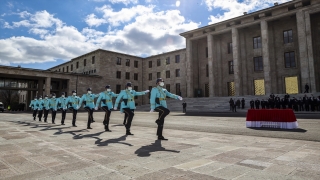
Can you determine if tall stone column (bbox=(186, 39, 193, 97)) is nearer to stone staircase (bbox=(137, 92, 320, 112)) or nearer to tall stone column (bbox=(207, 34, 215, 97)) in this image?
tall stone column (bbox=(207, 34, 215, 97))

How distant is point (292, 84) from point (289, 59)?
3987 millimetres

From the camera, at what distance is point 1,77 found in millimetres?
37281

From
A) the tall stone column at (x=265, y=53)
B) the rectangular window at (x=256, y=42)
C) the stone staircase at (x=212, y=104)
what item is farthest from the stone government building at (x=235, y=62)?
the stone staircase at (x=212, y=104)

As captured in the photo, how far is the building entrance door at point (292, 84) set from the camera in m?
30.5

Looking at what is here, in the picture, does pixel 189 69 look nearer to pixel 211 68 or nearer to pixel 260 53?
pixel 211 68

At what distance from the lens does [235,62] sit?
111ft

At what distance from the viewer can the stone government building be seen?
29.0 m

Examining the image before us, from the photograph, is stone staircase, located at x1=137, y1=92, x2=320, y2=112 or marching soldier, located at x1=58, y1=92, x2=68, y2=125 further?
stone staircase, located at x1=137, y1=92, x2=320, y2=112

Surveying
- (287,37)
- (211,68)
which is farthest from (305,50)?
(211,68)

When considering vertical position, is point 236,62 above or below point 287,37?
below

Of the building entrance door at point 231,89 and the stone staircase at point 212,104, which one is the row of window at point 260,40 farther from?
the stone staircase at point 212,104

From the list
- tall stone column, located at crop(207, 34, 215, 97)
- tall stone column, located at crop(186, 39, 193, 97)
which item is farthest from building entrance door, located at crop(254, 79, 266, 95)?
tall stone column, located at crop(186, 39, 193, 97)

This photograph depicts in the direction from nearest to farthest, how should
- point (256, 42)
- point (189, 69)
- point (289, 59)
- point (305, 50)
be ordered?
1. point (305, 50)
2. point (289, 59)
3. point (256, 42)
4. point (189, 69)

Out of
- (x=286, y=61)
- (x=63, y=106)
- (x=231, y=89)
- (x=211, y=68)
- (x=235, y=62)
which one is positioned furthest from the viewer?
(x=231, y=89)
